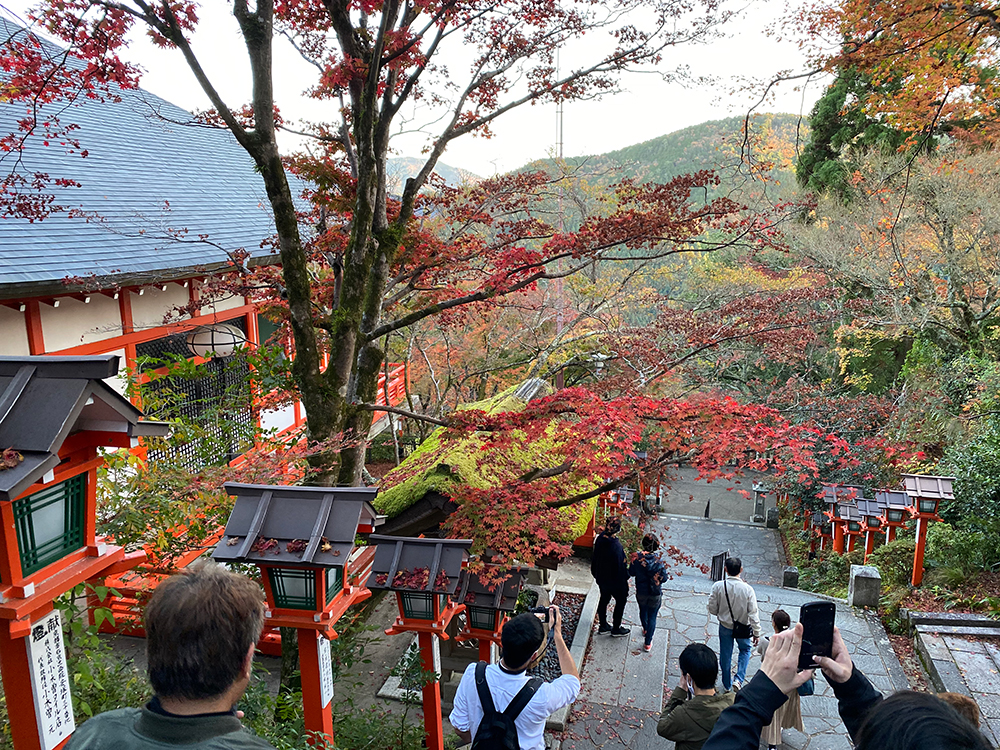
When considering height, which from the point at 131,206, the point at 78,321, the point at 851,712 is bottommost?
the point at 851,712

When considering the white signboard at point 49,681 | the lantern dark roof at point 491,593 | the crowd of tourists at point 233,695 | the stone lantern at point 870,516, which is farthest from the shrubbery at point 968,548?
the white signboard at point 49,681

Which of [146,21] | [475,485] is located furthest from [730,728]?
[146,21]

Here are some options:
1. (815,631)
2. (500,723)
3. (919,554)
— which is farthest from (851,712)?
(919,554)

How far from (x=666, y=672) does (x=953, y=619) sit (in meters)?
3.87

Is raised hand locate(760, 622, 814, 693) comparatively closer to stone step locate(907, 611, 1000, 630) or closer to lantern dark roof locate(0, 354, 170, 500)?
lantern dark roof locate(0, 354, 170, 500)

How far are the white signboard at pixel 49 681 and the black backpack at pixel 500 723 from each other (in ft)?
6.51

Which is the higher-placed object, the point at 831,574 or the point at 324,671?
the point at 324,671

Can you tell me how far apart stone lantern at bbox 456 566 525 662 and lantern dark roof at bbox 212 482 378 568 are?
1.84 metres

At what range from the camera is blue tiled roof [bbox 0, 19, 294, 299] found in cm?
605

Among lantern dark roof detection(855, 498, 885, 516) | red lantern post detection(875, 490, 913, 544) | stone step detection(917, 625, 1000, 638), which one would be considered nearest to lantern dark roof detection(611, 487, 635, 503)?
lantern dark roof detection(855, 498, 885, 516)

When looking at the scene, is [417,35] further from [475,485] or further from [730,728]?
[730,728]

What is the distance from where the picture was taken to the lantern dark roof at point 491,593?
5188mm

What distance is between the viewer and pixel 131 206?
8.27 meters

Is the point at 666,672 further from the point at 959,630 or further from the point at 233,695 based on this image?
the point at 233,695
